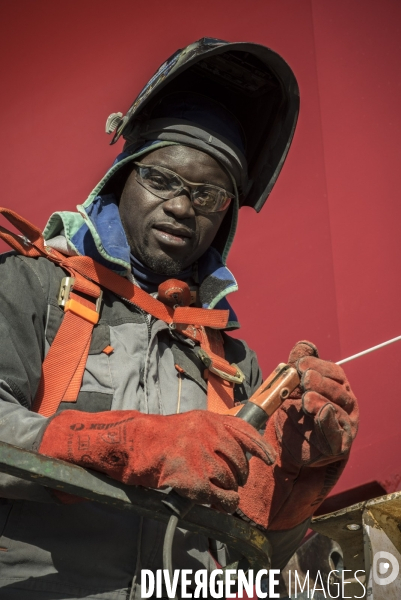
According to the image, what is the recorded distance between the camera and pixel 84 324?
2.36m

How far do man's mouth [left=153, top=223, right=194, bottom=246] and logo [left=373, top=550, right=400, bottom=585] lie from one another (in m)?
0.96

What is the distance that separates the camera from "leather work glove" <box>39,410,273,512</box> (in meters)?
1.81

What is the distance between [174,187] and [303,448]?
33.1 inches

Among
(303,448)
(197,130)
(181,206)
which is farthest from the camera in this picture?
(197,130)

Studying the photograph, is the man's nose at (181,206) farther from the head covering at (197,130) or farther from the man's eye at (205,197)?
the head covering at (197,130)

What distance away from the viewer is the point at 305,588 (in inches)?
117

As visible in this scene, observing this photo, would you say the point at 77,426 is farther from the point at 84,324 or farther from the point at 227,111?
the point at 227,111

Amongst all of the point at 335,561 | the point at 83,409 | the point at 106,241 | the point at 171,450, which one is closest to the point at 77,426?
the point at 171,450

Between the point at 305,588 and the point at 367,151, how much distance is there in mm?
1625

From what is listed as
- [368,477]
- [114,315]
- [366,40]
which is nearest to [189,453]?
[114,315]

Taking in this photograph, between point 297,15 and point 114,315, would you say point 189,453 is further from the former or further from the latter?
point 297,15

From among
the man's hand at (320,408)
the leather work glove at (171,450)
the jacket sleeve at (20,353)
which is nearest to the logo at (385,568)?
the man's hand at (320,408)

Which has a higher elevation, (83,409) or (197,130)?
(197,130)

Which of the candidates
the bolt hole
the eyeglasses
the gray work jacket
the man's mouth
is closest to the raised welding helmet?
the eyeglasses
